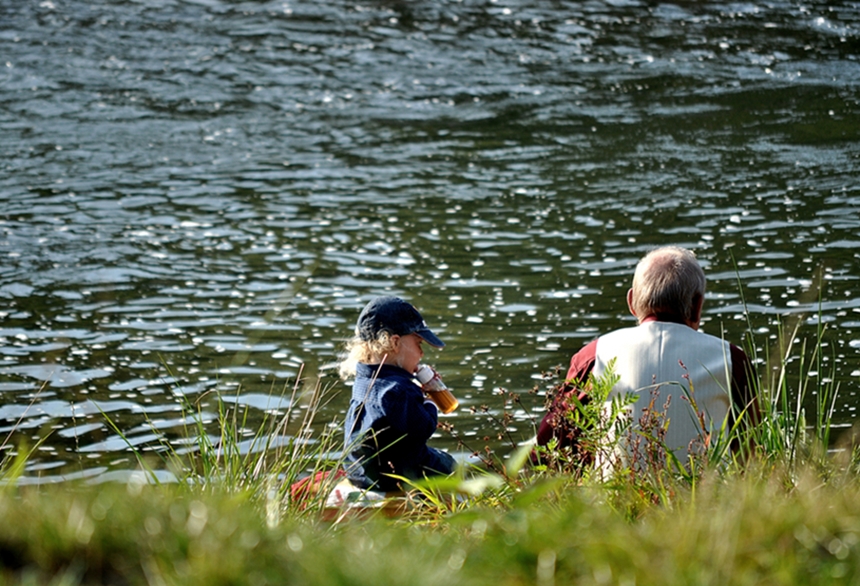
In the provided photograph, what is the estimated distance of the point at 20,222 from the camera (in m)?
11.9

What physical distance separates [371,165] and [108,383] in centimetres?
737

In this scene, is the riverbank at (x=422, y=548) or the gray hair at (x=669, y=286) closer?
the riverbank at (x=422, y=548)

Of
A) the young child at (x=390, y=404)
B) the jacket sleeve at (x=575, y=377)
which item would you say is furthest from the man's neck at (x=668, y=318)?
the young child at (x=390, y=404)

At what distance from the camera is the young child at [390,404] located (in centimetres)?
485

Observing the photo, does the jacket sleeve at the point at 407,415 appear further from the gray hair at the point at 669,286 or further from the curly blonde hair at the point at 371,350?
the gray hair at the point at 669,286

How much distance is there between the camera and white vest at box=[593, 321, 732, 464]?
414 centimetres

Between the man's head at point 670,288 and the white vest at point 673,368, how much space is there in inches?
4.2

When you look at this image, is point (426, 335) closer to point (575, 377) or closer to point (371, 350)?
point (371, 350)

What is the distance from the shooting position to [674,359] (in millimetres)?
4172

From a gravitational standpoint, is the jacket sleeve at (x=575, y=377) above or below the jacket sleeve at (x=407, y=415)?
above

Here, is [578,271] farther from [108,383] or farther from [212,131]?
[212,131]

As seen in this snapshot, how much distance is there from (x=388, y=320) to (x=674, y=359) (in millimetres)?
1528

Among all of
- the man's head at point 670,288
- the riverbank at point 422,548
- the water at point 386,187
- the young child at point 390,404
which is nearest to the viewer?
the riverbank at point 422,548

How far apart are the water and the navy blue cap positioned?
0.83m
